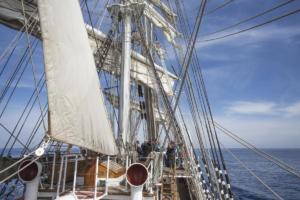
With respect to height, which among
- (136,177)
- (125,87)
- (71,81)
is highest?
(125,87)

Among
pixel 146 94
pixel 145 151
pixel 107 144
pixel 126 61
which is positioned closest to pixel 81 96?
pixel 107 144

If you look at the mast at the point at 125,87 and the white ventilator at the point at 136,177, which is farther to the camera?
the mast at the point at 125,87

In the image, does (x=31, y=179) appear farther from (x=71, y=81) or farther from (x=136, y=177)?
(x=71, y=81)

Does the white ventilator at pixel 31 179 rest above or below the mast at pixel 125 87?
below

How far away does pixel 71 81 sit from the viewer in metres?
4.00

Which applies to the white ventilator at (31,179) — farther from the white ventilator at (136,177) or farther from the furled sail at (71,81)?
the white ventilator at (136,177)

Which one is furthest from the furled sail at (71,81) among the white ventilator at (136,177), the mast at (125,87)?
the mast at (125,87)

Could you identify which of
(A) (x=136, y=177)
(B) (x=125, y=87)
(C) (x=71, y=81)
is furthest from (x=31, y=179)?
(B) (x=125, y=87)

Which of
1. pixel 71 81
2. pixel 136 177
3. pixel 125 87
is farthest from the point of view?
pixel 125 87

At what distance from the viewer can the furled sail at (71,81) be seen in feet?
12.0

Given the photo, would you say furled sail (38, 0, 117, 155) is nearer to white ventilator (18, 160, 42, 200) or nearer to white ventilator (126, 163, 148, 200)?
white ventilator (126, 163, 148, 200)

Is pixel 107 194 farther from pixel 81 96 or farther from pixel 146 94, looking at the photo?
pixel 146 94

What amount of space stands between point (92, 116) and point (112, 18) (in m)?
9.54

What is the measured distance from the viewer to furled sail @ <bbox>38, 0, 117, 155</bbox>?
3.65m
